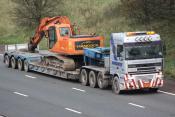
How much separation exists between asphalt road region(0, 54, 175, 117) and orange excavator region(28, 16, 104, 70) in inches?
48.8

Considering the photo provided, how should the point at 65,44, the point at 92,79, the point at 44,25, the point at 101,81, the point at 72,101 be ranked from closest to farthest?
1. the point at 72,101
2. the point at 101,81
3. the point at 92,79
4. the point at 65,44
5. the point at 44,25

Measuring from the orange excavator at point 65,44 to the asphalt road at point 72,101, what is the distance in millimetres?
1239

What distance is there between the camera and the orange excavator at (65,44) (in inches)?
1242

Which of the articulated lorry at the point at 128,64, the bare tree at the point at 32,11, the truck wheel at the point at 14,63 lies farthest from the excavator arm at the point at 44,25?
the bare tree at the point at 32,11

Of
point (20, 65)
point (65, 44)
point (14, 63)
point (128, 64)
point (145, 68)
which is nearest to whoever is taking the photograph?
point (128, 64)

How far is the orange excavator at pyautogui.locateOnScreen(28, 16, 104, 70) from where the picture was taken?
31547mm

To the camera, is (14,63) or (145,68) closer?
(145,68)

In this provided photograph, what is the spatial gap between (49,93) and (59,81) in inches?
168

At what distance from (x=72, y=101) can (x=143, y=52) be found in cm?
426

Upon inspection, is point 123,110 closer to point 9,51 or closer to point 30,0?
point 9,51

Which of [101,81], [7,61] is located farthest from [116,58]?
[7,61]

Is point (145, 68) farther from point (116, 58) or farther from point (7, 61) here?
point (7, 61)

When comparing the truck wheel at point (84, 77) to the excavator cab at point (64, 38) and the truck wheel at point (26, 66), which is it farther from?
the truck wheel at point (26, 66)

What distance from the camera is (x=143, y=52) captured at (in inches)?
1040
